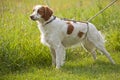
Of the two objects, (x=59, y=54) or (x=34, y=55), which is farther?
(x=34, y=55)

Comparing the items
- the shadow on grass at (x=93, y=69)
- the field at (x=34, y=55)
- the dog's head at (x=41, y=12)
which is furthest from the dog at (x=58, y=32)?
the field at (x=34, y=55)

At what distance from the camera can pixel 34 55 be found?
907cm

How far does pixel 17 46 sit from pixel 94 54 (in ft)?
5.78

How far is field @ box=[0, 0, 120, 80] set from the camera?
8.05 m

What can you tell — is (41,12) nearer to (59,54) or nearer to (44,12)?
(44,12)

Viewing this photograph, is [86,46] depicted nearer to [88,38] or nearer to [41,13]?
[88,38]

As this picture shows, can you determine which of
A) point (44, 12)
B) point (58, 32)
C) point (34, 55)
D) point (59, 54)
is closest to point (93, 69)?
point (59, 54)

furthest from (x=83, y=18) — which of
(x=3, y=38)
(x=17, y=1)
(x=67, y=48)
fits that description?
(x=3, y=38)

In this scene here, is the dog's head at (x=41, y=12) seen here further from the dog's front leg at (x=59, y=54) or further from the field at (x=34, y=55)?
the field at (x=34, y=55)

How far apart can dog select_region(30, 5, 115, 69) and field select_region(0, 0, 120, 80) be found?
33 cm

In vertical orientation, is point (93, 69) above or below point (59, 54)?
below

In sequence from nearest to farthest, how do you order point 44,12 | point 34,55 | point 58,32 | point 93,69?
point 44,12 < point 93,69 < point 58,32 < point 34,55

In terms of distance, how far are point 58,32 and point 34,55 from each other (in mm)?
837

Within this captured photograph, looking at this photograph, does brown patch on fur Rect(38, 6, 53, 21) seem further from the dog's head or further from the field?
the field
